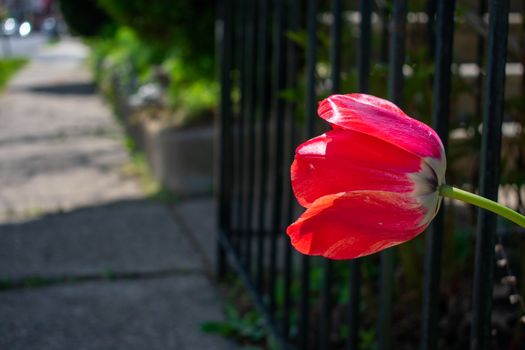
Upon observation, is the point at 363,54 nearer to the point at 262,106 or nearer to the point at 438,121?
the point at 438,121

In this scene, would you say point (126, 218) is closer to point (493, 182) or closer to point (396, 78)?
point (396, 78)

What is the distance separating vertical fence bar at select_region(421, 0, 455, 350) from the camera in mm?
1452

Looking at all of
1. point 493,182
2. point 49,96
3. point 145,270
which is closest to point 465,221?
point 145,270

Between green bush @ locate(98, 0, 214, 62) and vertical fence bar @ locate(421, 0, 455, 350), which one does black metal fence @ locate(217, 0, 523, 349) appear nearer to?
vertical fence bar @ locate(421, 0, 455, 350)

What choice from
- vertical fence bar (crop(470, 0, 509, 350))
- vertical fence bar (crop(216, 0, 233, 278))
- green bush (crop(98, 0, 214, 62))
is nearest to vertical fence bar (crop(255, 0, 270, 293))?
vertical fence bar (crop(216, 0, 233, 278))

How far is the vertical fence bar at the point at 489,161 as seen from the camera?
1.28 m

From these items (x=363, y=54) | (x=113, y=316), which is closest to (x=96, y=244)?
(x=113, y=316)

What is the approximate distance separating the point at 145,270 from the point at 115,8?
2.61 m

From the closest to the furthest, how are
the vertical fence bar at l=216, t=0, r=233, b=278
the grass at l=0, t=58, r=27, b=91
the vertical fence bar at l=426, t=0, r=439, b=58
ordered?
the vertical fence bar at l=426, t=0, r=439, b=58 → the vertical fence bar at l=216, t=0, r=233, b=278 → the grass at l=0, t=58, r=27, b=91

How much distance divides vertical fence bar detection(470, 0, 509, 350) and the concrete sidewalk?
63.2 inches

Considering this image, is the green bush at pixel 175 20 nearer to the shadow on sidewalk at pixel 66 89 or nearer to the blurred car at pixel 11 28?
Result: the shadow on sidewalk at pixel 66 89

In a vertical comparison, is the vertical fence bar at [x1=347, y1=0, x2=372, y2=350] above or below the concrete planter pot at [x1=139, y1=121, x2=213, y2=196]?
above

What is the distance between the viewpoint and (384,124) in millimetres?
891

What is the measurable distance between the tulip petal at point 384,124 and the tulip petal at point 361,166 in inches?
0.4
